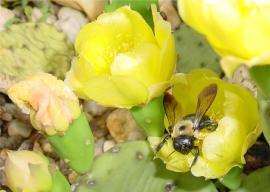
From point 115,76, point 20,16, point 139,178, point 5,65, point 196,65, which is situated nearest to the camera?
point 115,76

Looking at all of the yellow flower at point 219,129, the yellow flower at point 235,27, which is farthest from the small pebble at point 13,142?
the yellow flower at point 235,27

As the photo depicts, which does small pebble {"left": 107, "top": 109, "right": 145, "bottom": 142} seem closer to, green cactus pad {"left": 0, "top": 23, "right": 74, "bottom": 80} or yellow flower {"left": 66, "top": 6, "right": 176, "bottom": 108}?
green cactus pad {"left": 0, "top": 23, "right": 74, "bottom": 80}

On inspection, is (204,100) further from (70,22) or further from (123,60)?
(70,22)

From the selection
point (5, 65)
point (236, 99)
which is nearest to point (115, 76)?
point (236, 99)

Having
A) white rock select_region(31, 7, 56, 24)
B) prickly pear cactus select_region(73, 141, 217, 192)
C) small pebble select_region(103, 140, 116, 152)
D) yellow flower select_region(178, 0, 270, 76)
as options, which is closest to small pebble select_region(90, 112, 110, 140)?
small pebble select_region(103, 140, 116, 152)

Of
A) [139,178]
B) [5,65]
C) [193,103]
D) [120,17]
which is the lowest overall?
[5,65]

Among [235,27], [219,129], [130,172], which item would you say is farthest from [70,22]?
[235,27]

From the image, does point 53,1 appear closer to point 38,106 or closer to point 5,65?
point 5,65
